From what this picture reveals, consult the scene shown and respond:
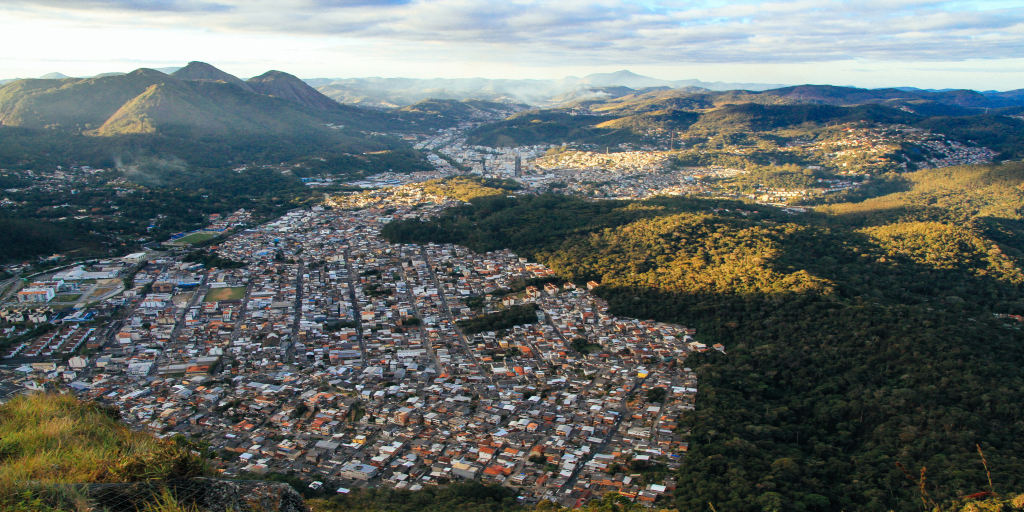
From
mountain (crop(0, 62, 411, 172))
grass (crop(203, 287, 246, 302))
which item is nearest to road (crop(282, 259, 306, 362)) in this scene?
grass (crop(203, 287, 246, 302))

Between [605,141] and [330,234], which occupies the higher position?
[605,141]

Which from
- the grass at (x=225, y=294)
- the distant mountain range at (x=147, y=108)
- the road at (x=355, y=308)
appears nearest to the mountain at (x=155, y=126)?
the distant mountain range at (x=147, y=108)

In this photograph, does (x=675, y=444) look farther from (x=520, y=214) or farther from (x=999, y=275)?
(x=520, y=214)

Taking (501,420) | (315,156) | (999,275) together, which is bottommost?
(501,420)

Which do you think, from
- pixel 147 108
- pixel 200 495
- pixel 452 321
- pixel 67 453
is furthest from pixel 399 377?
pixel 147 108

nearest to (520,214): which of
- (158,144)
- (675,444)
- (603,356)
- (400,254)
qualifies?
(400,254)

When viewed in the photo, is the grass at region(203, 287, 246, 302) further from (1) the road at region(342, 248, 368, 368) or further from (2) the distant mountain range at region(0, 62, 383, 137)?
(2) the distant mountain range at region(0, 62, 383, 137)

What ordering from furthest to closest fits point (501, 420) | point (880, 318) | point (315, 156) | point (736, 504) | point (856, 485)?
point (315, 156), point (880, 318), point (501, 420), point (856, 485), point (736, 504)
